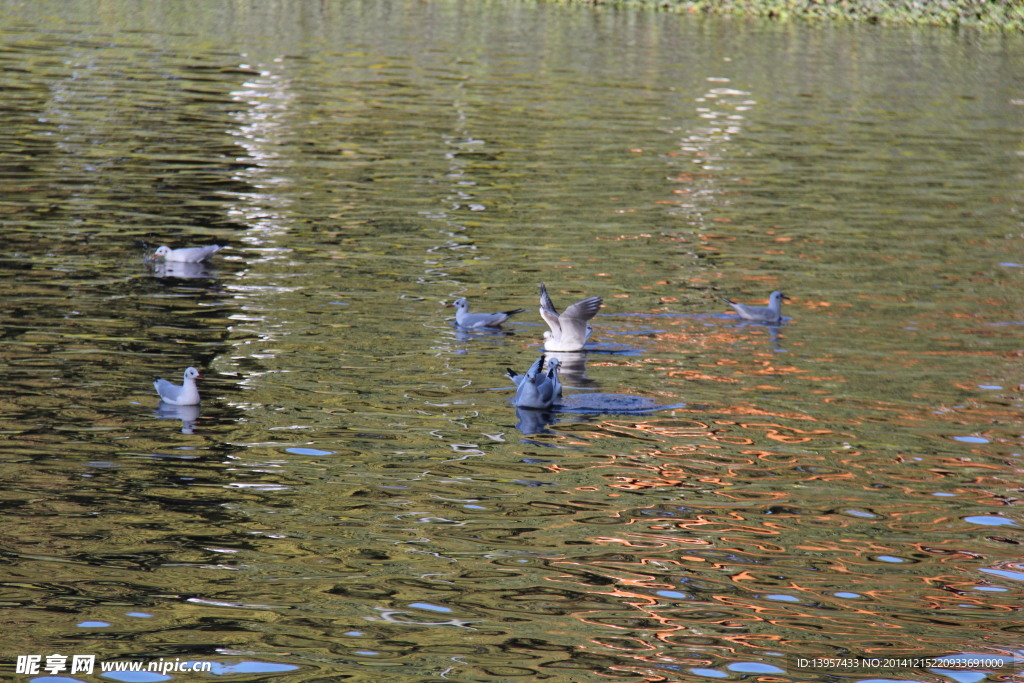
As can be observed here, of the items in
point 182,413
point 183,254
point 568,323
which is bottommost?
point 182,413

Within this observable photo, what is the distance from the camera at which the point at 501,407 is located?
47.7 feet

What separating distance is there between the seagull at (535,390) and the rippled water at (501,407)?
326 millimetres

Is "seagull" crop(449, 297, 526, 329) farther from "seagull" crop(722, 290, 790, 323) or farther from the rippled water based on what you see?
"seagull" crop(722, 290, 790, 323)

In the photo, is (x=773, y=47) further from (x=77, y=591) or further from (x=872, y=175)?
(x=77, y=591)

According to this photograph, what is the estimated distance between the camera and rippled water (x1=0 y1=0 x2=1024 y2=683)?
9586mm

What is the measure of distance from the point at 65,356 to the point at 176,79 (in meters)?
30.0

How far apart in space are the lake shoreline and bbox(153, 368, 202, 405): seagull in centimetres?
6842

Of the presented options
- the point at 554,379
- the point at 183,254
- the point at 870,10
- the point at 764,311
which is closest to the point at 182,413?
the point at 554,379

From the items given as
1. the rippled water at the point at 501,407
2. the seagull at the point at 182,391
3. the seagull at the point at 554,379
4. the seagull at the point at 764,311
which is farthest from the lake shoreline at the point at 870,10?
the seagull at the point at 182,391

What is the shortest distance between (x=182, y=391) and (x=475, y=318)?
4758 millimetres

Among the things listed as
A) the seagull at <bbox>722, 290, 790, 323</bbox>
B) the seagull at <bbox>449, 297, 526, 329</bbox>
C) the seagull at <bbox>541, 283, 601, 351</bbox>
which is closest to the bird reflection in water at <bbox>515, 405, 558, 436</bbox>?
the seagull at <bbox>541, 283, 601, 351</bbox>

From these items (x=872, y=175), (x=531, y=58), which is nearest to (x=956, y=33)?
(x=531, y=58)

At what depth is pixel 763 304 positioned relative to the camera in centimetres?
1955

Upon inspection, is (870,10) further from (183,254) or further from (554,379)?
(554,379)
